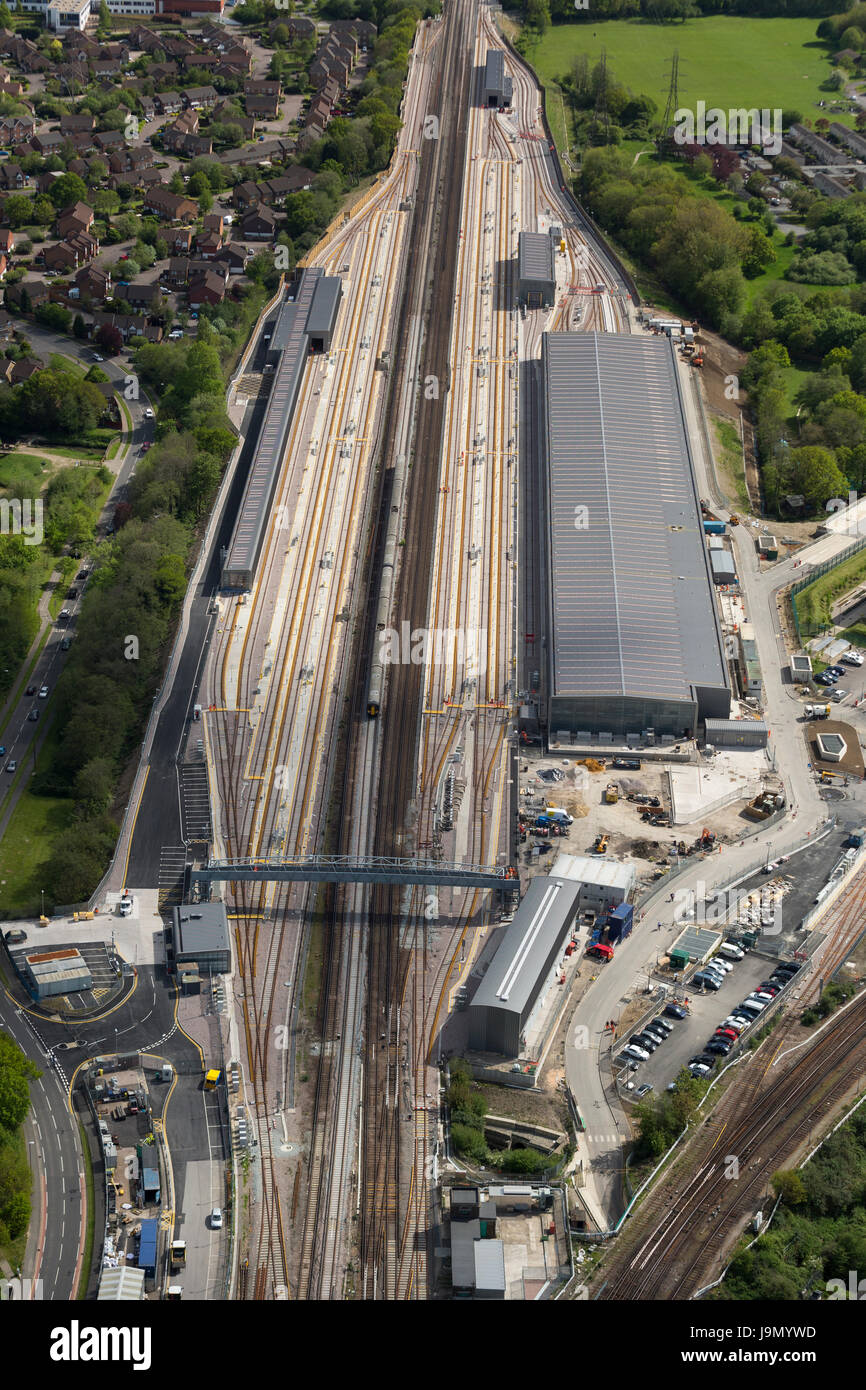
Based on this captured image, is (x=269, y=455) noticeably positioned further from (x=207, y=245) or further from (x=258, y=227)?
(x=258, y=227)

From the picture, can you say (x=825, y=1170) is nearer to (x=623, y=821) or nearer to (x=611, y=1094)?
(x=611, y=1094)

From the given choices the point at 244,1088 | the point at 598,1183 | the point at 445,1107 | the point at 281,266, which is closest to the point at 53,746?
the point at 244,1088

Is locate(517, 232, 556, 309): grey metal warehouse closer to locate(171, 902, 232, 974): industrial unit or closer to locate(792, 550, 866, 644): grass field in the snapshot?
locate(792, 550, 866, 644): grass field

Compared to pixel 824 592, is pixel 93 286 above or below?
above

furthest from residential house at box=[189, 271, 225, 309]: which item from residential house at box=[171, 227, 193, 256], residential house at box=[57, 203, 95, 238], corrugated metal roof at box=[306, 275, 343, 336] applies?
residential house at box=[57, 203, 95, 238]

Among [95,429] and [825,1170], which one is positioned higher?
[95,429]

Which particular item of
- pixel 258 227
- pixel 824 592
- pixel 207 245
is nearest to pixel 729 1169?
pixel 824 592
